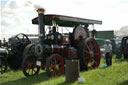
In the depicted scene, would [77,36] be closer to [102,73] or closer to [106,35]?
[102,73]

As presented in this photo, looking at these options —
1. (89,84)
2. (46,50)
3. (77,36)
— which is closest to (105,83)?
→ (89,84)

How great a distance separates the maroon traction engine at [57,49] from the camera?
19.5 feet

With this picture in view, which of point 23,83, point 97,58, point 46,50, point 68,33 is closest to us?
point 23,83

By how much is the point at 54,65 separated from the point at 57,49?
767 mm

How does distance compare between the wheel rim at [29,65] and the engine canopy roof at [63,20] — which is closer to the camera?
the engine canopy roof at [63,20]

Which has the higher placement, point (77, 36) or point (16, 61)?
point (77, 36)

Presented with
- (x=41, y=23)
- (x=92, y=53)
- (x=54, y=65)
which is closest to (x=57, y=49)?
(x=54, y=65)

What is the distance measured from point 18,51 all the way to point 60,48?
9.87ft

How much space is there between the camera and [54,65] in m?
5.73

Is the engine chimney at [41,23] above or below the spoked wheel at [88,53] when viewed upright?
above

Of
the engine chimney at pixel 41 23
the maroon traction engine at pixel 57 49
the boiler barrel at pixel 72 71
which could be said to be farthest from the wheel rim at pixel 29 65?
the boiler barrel at pixel 72 71

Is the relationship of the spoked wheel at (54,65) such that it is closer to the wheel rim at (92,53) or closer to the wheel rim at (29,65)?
the wheel rim at (29,65)

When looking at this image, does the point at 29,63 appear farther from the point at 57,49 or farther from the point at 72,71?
the point at 72,71

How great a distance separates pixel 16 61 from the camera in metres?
8.83
